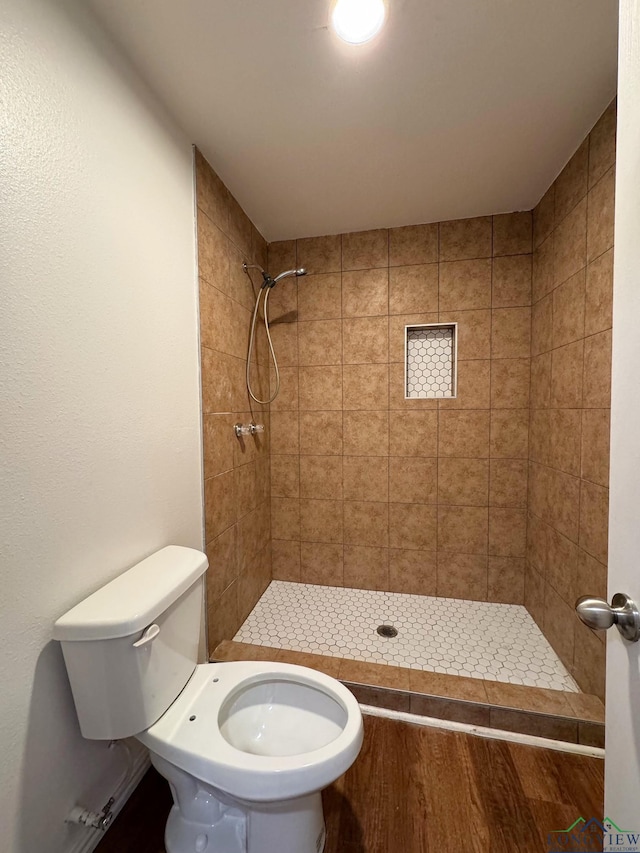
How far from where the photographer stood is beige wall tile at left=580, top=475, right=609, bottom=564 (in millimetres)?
1199

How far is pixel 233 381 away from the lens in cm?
166

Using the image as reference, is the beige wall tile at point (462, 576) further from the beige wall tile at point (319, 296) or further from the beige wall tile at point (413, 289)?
the beige wall tile at point (319, 296)

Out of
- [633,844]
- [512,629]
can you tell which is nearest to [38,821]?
[633,844]

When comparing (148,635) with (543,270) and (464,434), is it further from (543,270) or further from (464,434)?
(543,270)

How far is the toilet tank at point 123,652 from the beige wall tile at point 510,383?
184 centimetres

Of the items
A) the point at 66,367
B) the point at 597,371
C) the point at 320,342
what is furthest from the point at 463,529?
the point at 66,367

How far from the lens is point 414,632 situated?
1718mm

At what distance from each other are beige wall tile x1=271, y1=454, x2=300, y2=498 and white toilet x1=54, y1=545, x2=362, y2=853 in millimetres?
1150

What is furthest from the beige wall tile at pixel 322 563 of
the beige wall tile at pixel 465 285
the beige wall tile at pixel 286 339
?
the beige wall tile at pixel 465 285

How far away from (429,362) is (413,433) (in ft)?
1.50

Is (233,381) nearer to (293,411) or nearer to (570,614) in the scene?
(293,411)

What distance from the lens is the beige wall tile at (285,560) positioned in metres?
2.21

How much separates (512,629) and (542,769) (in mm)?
690

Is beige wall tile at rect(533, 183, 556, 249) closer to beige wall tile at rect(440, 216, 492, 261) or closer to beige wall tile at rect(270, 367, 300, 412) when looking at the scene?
beige wall tile at rect(440, 216, 492, 261)
